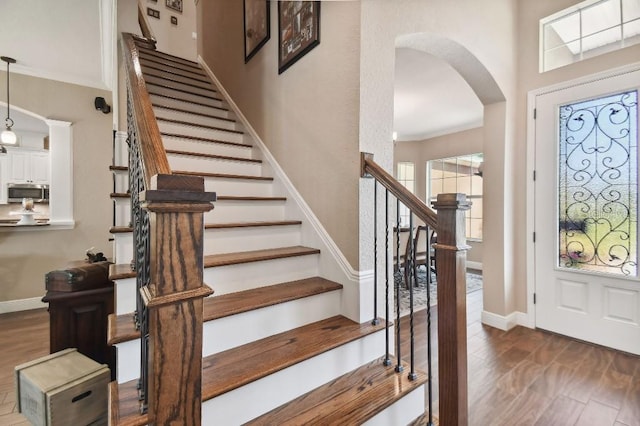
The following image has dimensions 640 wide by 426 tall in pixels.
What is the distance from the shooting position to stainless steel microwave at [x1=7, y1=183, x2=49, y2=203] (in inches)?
202

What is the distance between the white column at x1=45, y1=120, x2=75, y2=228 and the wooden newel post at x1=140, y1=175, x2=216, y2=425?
3.98 m

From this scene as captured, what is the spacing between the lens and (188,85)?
12.3 feet

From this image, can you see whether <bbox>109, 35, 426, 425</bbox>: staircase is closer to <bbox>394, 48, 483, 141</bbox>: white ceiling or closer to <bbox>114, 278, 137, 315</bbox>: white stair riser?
<bbox>114, 278, 137, 315</bbox>: white stair riser

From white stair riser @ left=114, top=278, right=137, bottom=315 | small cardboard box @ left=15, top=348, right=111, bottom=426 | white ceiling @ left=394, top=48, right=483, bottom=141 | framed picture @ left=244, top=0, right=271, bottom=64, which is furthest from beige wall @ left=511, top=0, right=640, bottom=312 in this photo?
small cardboard box @ left=15, top=348, right=111, bottom=426

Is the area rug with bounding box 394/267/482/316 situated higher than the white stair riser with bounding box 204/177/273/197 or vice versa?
the white stair riser with bounding box 204/177/273/197

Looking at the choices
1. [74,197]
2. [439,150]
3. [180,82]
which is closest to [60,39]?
[180,82]

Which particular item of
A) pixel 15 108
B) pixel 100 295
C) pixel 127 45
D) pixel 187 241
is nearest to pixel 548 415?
pixel 187 241

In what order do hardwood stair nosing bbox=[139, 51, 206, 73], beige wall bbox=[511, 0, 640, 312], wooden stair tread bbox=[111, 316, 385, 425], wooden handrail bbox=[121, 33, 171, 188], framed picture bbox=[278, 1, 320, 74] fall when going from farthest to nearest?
hardwood stair nosing bbox=[139, 51, 206, 73] → beige wall bbox=[511, 0, 640, 312] → framed picture bbox=[278, 1, 320, 74] → wooden stair tread bbox=[111, 316, 385, 425] → wooden handrail bbox=[121, 33, 171, 188]

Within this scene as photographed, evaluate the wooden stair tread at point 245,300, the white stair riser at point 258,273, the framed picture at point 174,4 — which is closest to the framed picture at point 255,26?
the white stair riser at point 258,273

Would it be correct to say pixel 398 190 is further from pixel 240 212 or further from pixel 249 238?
pixel 240 212

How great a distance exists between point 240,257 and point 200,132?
67.1 inches

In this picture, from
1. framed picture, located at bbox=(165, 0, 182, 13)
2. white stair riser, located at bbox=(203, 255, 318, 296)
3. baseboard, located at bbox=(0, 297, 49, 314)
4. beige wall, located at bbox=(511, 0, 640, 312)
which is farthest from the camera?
A: framed picture, located at bbox=(165, 0, 182, 13)

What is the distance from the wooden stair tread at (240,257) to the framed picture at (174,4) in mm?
6352

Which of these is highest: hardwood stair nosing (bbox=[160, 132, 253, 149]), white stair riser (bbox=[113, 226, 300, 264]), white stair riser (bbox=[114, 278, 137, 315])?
hardwood stair nosing (bbox=[160, 132, 253, 149])
